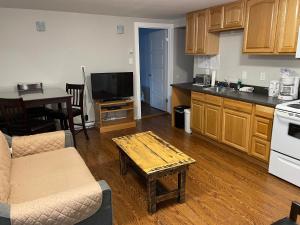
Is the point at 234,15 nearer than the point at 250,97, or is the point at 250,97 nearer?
the point at 250,97

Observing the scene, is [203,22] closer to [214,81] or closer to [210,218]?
[214,81]

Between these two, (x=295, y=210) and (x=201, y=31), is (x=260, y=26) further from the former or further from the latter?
(x=295, y=210)

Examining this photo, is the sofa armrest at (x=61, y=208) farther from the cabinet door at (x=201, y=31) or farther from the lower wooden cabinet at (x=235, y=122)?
the cabinet door at (x=201, y=31)

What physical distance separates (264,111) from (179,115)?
1.90m

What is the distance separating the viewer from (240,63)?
3.78 meters

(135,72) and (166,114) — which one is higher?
(135,72)

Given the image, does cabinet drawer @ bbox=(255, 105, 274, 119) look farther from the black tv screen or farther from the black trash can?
the black tv screen

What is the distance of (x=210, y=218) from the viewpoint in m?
2.14

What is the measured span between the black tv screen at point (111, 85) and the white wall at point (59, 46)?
0.98ft

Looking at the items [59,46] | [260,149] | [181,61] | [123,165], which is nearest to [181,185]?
[123,165]

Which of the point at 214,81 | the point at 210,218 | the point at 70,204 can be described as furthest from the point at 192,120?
the point at 70,204

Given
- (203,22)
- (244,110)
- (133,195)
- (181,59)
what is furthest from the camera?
(181,59)

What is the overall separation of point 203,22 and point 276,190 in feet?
9.39

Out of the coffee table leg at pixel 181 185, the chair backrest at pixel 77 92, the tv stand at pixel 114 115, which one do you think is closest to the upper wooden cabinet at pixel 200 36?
the tv stand at pixel 114 115
